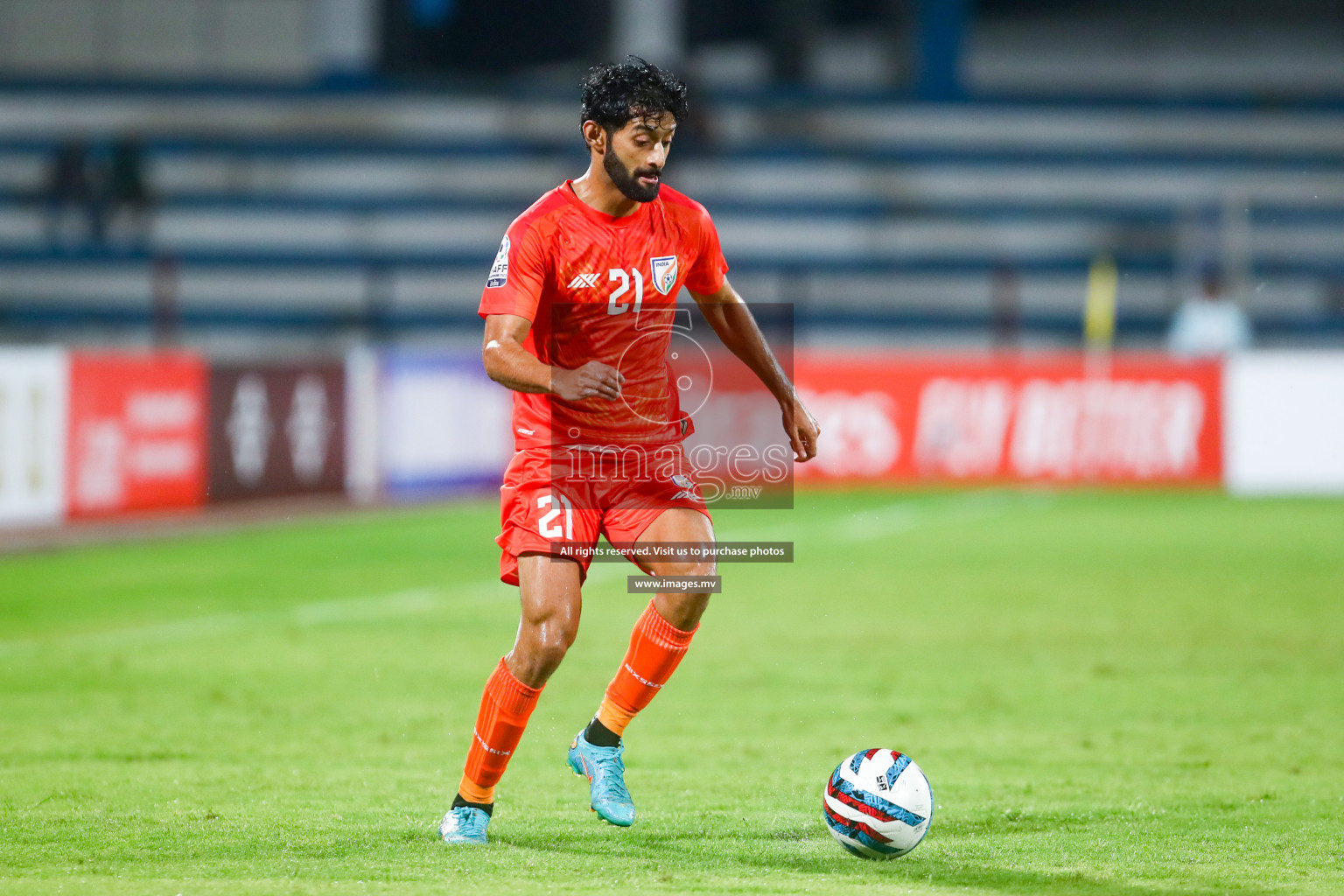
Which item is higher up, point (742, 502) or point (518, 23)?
point (518, 23)

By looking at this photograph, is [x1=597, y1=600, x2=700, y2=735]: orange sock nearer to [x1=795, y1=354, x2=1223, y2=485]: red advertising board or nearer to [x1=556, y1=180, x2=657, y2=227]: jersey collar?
[x1=556, y1=180, x2=657, y2=227]: jersey collar

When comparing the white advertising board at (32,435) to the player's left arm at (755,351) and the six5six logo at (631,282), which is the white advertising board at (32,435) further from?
the six5six logo at (631,282)

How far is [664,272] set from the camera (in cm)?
509

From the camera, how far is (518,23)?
27.9 m

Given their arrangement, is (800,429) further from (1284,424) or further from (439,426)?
(1284,424)

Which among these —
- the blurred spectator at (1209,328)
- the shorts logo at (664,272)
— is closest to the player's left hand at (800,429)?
the shorts logo at (664,272)

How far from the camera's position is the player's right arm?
4.54m

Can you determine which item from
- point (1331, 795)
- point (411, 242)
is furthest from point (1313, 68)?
point (1331, 795)

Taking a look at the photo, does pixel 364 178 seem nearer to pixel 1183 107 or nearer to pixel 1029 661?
pixel 1183 107

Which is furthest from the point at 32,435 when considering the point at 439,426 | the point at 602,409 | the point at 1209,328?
the point at 1209,328

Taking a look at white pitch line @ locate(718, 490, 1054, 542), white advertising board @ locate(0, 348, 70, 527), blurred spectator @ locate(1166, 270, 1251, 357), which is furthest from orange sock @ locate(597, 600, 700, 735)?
blurred spectator @ locate(1166, 270, 1251, 357)

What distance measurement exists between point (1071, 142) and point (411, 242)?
9.54 metres

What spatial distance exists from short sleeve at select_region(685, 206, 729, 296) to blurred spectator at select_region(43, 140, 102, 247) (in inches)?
723

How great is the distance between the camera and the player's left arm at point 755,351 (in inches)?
210
